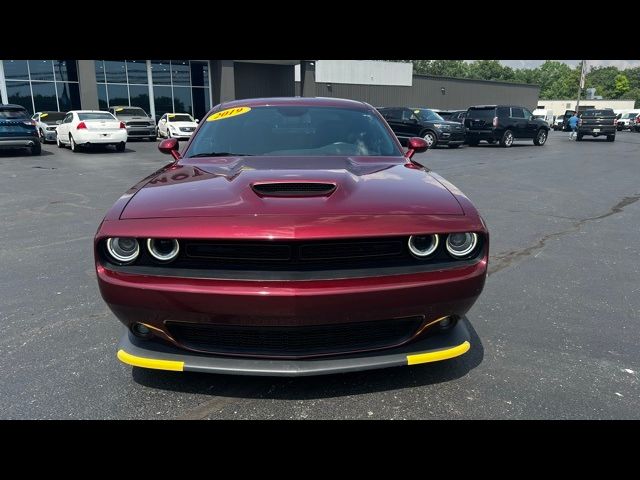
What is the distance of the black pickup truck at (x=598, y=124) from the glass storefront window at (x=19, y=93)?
31.9 meters

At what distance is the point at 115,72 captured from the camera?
30578mm

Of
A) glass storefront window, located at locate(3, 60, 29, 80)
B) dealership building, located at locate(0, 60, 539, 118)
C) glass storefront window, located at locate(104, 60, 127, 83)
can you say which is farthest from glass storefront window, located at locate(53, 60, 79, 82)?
glass storefront window, located at locate(104, 60, 127, 83)

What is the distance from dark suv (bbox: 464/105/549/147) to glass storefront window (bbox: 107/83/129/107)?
2130cm

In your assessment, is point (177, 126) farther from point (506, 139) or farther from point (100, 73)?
point (506, 139)

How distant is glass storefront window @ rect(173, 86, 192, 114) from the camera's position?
33969 millimetres

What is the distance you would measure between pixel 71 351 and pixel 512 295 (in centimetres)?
346

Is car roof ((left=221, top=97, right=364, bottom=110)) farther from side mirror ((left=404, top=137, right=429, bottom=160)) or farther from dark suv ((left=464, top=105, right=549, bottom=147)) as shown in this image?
dark suv ((left=464, top=105, right=549, bottom=147))

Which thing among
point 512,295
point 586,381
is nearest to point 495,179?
point 512,295

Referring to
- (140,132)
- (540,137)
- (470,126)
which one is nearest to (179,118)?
(140,132)

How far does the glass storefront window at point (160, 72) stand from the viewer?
32250 mm

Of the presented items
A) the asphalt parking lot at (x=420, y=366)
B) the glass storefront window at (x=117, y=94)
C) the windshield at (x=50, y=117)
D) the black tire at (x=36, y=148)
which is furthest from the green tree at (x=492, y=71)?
the asphalt parking lot at (x=420, y=366)

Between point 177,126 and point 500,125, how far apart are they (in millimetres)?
15286

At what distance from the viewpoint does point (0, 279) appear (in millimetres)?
4520
